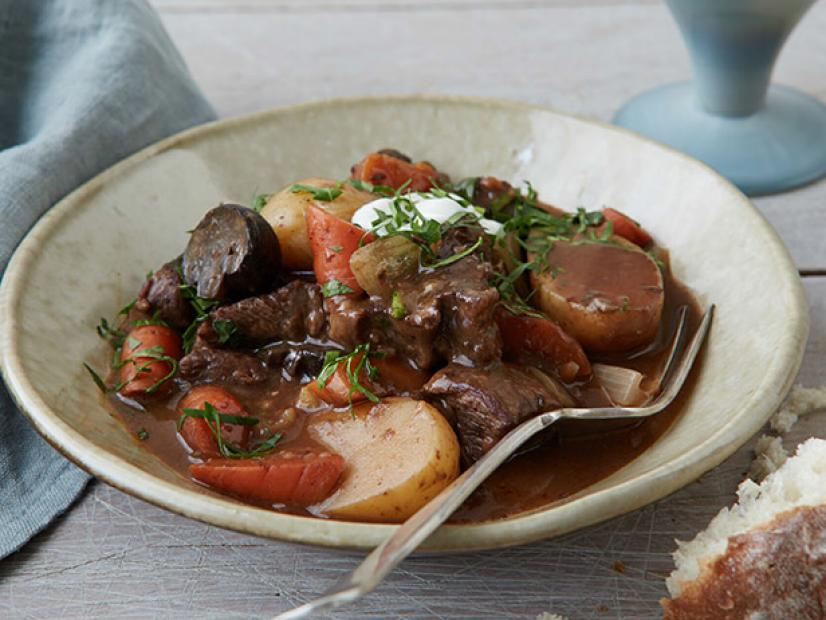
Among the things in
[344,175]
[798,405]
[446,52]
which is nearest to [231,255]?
[344,175]

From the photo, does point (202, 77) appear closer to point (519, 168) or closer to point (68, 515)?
point (519, 168)

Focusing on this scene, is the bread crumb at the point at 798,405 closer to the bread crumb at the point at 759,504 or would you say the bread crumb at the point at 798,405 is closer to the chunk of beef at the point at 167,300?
the bread crumb at the point at 759,504

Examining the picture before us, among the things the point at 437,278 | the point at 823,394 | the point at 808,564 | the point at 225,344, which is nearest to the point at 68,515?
the point at 225,344

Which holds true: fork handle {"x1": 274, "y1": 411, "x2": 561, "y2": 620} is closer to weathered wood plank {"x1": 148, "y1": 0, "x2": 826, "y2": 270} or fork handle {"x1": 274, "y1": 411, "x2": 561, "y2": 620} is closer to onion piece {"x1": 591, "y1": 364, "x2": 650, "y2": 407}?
onion piece {"x1": 591, "y1": 364, "x2": 650, "y2": 407}

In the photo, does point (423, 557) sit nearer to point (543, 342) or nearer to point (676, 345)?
point (543, 342)

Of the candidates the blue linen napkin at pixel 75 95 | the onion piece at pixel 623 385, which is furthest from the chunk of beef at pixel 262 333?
the onion piece at pixel 623 385
